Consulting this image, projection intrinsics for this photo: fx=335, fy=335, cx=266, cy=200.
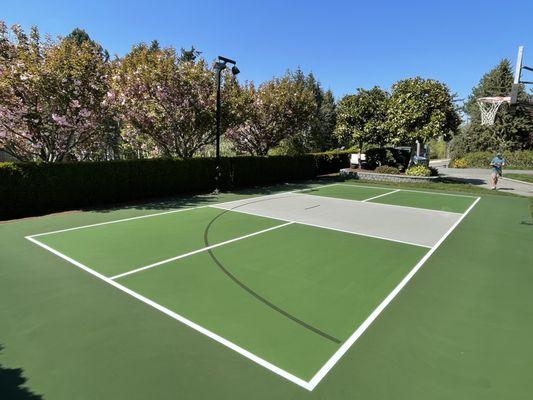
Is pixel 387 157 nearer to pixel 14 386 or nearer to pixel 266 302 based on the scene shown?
pixel 266 302

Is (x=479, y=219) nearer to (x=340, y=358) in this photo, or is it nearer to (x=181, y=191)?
(x=340, y=358)

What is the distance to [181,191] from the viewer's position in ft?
53.0

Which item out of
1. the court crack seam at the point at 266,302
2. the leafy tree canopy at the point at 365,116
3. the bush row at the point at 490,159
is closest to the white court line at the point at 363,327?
the court crack seam at the point at 266,302

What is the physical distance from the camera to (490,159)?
40.9 meters

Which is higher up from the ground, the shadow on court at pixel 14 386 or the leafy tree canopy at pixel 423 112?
the leafy tree canopy at pixel 423 112

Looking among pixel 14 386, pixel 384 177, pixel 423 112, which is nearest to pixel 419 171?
pixel 384 177

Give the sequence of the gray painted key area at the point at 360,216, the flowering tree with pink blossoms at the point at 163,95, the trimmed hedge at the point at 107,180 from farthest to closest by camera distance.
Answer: the flowering tree with pink blossoms at the point at 163,95 → the trimmed hedge at the point at 107,180 → the gray painted key area at the point at 360,216

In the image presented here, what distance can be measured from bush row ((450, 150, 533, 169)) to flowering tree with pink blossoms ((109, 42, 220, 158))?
1404 inches

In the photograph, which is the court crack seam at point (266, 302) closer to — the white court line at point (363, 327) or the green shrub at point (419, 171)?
the white court line at point (363, 327)

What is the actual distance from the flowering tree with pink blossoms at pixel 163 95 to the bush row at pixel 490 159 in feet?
117

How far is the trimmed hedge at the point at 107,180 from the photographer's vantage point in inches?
426

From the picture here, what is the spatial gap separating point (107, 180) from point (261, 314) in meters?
10.6

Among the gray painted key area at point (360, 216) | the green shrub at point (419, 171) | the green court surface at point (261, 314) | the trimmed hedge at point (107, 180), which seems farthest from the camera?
the green shrub at point (419, 171)

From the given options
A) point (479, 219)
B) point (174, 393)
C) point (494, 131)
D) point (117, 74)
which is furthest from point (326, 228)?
point (494, 131)
